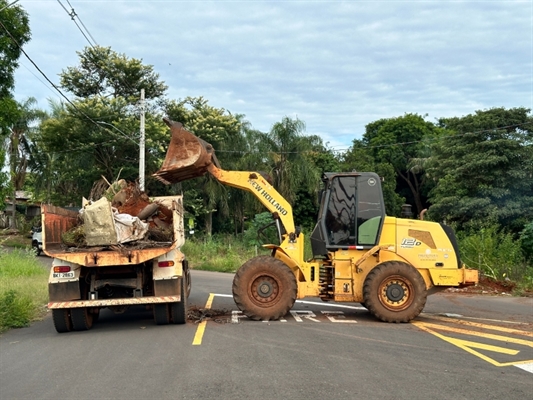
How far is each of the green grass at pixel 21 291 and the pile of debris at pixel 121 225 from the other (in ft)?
7.00

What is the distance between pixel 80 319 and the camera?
10.2m

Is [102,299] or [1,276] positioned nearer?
[102,299]

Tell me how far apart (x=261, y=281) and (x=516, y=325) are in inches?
195

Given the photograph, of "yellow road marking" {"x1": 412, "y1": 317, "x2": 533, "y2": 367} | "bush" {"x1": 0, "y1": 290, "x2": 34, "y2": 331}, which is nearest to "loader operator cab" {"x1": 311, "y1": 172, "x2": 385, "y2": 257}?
"yellow road marking" {"x1": 412, "y1": 317, "x2": 533, "y2": 367}

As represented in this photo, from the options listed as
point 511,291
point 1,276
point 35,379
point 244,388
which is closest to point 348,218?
point 244,388

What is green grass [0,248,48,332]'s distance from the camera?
436 inches

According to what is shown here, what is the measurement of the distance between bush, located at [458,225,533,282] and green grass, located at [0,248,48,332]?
45.5ft

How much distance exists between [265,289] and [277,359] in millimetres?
3141

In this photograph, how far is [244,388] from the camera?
616 centimetres

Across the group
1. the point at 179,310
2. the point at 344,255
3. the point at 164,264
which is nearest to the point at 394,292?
the point at 344,255

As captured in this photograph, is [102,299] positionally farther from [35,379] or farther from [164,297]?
[35,379]

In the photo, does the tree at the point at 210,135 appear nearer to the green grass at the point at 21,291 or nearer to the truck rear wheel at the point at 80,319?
the green grass at the point at 21,291

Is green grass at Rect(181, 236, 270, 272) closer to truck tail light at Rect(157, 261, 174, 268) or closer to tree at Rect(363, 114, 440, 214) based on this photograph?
truck tail light at Rect(157, 261, 174, 268)

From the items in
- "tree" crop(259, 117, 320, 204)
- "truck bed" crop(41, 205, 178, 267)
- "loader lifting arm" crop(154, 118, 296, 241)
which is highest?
"tree" crop(259, 117, 320, 204)
